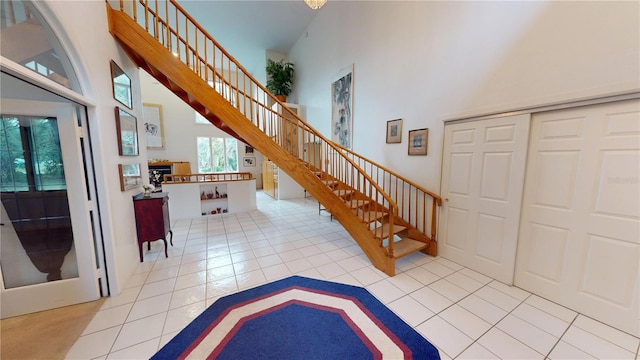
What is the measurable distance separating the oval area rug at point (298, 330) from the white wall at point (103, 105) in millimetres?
1337

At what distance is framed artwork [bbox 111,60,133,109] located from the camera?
103 inches

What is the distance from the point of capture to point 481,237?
280cm

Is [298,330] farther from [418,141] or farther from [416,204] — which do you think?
[418,141]

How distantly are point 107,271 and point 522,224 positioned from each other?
4.69 meters

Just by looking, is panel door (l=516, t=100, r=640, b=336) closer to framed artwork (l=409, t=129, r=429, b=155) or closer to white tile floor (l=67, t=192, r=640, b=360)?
white tile floor (l=67, t=192, r=640, b=360)

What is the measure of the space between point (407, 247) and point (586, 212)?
1817 millimetres

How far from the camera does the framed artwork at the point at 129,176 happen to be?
8.70 ft

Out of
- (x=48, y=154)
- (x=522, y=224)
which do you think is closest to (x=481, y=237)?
(x=522, y=224)

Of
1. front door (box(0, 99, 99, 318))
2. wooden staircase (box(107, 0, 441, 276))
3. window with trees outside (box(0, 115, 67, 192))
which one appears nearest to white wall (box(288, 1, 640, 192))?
wooden staircase (box(107, 0, 441, 276))

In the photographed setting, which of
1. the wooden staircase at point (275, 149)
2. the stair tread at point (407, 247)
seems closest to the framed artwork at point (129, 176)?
the wooden staircase at point (275, 149)

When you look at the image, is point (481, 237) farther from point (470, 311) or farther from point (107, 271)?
point (107, 271)

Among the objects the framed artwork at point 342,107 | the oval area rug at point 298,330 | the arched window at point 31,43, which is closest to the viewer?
the arched window at point 31,43

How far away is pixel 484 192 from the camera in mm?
2740

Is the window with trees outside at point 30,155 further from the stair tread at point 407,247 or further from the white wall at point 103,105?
the stair tread at point 407,247
